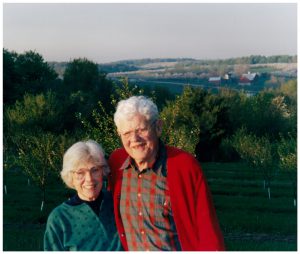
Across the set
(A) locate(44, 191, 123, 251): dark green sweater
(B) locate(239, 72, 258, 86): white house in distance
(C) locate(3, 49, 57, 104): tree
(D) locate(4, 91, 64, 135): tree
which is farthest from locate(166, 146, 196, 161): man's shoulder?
(B) locate(239, 72, 258, 86): white house in distance

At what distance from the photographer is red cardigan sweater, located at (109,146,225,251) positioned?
3.97 meters

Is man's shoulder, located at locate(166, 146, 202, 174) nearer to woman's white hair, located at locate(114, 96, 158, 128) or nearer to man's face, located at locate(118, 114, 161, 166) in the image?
man's face, located at locate(118, 114, 161, 166)

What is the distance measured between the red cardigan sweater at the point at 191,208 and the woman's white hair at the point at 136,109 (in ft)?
1.21

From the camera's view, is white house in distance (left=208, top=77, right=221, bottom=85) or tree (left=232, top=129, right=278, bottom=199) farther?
white house in distance (left=208, top=77, right=221, bottom=85)

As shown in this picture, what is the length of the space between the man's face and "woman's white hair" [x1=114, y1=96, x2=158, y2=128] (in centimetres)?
3

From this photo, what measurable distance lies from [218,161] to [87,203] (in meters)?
37.0

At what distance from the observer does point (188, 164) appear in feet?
13.2

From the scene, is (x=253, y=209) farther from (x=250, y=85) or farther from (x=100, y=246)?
(x=250, y=85)

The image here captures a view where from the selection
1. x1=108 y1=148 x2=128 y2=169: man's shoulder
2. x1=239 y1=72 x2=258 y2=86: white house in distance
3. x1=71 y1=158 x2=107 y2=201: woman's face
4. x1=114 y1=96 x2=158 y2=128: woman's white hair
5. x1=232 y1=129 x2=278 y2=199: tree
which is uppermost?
x1=114 y1=96 x2=158 y2=128: woman's white hair

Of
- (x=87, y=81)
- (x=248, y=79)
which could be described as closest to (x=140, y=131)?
(x=87, y=81)

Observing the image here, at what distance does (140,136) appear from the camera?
→ 164 inches

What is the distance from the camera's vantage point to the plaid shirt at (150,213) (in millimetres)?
4082

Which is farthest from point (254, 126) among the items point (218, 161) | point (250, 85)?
point (250, 85)

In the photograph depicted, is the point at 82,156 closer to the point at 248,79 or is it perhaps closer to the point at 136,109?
the point at 136,109
